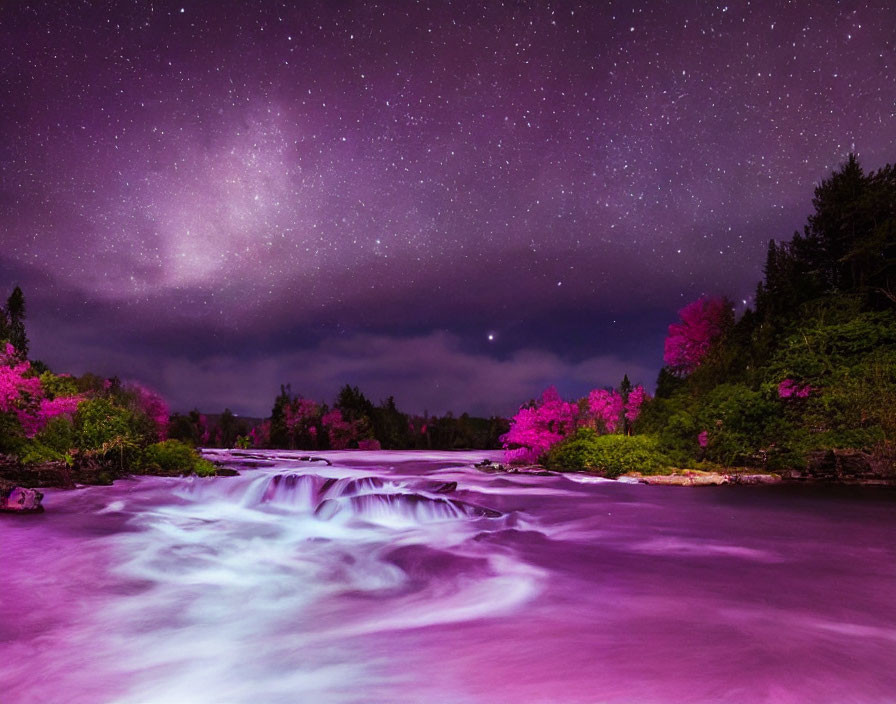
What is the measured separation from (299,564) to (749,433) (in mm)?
16165

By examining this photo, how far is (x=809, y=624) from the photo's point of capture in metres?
4.72

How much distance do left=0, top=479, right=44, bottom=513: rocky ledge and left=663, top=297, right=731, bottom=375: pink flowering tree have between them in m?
27.2

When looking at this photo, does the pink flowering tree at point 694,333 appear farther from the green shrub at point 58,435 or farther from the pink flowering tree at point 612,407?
the green shrub at point 58,435

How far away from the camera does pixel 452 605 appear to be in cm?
566

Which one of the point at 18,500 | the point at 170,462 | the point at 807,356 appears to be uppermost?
the point at 807,356

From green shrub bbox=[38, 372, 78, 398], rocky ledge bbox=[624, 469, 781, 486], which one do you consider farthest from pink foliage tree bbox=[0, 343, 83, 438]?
rocky ledge bbox=[624, 469, 781, 486]

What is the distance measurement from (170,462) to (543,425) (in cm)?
1458

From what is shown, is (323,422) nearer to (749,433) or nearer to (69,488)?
(69,488)

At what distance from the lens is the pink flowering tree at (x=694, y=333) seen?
87.5ft

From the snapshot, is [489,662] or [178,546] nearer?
[489,662]

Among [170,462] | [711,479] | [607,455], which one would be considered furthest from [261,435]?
[711,479]

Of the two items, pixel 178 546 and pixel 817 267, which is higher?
pixel 817 267

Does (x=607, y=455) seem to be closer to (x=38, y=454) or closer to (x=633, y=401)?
(x=633, y=401)

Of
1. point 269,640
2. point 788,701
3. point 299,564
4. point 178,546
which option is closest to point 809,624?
point 788,701
